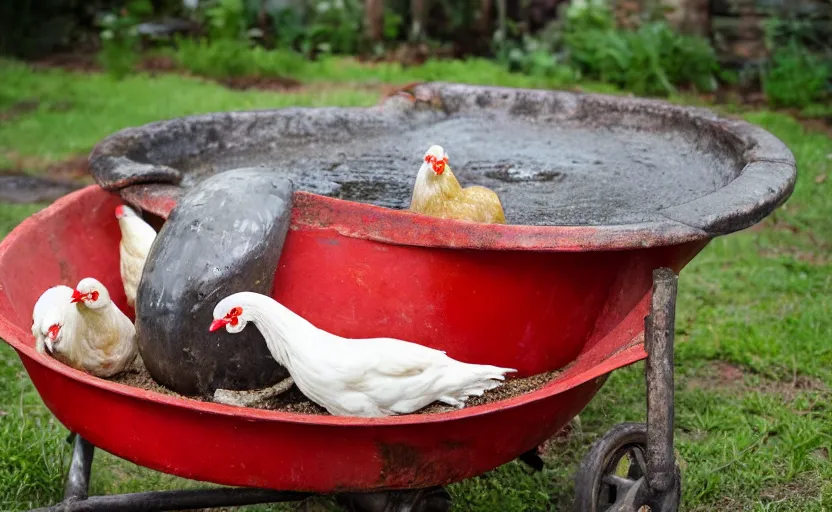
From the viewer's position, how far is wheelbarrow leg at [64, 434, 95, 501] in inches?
96.2

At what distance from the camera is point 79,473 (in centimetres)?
Result: 251

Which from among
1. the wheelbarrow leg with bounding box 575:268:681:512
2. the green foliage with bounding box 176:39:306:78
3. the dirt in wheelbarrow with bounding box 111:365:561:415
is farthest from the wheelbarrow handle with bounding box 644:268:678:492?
the green foliage with bounding box 176:39:306:78

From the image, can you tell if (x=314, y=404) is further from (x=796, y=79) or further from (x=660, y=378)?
(x=796, y=79)

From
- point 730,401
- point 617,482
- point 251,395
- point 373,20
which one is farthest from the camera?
point 373,20

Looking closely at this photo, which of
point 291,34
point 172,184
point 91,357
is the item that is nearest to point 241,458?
point 91,357

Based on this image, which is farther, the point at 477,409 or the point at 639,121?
the point at 639,121

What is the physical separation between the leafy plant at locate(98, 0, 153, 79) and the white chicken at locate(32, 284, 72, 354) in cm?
730

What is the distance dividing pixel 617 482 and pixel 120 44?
27.7 ft

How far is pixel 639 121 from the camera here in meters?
3.49

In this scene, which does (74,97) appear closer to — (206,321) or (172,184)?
(172,184)

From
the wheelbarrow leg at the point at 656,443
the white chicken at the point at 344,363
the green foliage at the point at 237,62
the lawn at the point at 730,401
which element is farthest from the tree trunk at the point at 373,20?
the white chicken at the point at 344,363

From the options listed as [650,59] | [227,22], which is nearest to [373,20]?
[227,22]

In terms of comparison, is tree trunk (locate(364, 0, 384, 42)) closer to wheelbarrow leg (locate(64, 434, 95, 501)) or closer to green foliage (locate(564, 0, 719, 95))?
green foliage (locate(564, 0, 719, 95))

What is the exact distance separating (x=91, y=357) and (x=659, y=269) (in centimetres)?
137
